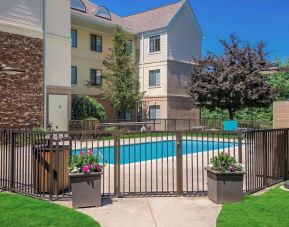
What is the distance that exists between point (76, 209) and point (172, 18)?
25.7 meters

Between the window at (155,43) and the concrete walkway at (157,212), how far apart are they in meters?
23.8

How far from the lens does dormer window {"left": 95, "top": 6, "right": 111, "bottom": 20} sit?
28.8m

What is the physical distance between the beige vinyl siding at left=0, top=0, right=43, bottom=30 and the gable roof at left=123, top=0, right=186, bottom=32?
12.1 meters

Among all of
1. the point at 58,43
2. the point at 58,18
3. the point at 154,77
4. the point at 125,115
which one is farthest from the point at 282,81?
the point at 58,18

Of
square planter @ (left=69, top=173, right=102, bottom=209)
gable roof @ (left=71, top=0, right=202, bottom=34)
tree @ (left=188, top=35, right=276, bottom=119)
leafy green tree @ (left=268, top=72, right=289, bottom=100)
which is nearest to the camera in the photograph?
square planter @ (left=69, top=173, right=102, bottom=209)

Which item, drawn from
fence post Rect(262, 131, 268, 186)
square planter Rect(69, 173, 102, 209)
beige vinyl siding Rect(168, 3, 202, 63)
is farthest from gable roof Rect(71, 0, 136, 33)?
square planter Rect(69, 173, 102, 209)

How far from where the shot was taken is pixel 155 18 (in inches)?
1259

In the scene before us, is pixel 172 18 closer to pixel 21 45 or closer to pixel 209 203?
pixel 21 45

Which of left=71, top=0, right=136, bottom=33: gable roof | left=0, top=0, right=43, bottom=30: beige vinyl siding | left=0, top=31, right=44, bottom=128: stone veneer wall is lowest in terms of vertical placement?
left=0, top=31, right=44, bottom=128: stone veneer wall

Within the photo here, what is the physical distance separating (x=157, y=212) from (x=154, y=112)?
23.9 meters

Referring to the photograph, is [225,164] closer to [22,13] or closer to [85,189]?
[85,189]

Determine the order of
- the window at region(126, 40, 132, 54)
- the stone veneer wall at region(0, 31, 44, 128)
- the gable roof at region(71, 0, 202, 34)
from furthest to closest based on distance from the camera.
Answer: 1. the window at region(126, 40, 132, 54)
2. the gable roof at region(71, 0, 202, 34)
3. the stone veneer wall at region(0, 31, 44, 128)

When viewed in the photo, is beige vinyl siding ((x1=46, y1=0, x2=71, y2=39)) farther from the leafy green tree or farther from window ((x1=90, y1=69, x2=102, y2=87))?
the leafy green tree

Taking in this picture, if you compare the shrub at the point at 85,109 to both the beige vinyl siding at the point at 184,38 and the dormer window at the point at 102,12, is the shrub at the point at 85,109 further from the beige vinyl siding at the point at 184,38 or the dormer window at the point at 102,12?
the beige vinyl siding at the point at 184,38
